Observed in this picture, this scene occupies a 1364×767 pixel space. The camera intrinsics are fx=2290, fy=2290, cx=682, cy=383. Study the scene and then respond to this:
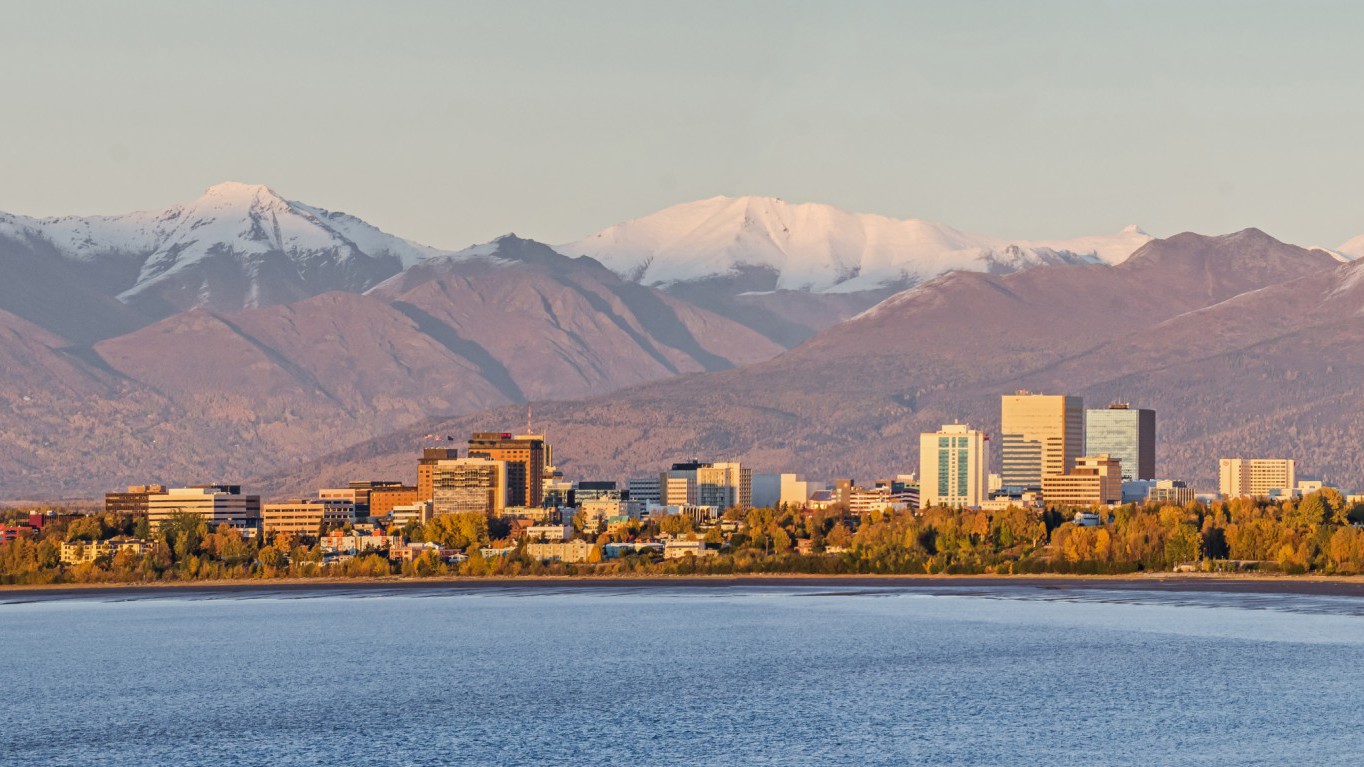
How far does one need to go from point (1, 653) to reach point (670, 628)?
2174 inches

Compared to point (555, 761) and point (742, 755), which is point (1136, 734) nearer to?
point (742, 755)

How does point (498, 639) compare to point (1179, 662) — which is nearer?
point (1179, 662)

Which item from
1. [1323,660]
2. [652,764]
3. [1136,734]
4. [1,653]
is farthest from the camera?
[1,653]

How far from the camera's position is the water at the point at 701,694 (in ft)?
382

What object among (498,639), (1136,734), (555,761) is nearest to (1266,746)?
(1136,734)

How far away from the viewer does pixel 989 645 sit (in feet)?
569

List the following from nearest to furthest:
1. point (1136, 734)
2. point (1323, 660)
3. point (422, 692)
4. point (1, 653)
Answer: point (1136, 734)
point (422, 692)
point (1323, 660)
point (1, 653)

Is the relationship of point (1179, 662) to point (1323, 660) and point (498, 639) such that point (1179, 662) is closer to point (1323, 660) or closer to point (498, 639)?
point (1323, 660)

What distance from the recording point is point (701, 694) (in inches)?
5541

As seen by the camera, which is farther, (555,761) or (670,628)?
(670,628)

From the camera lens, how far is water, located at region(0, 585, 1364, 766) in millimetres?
116562

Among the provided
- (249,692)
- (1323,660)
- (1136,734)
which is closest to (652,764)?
(1136,734)

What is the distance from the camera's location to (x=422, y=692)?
470 ft

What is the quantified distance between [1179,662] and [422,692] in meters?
52.3
